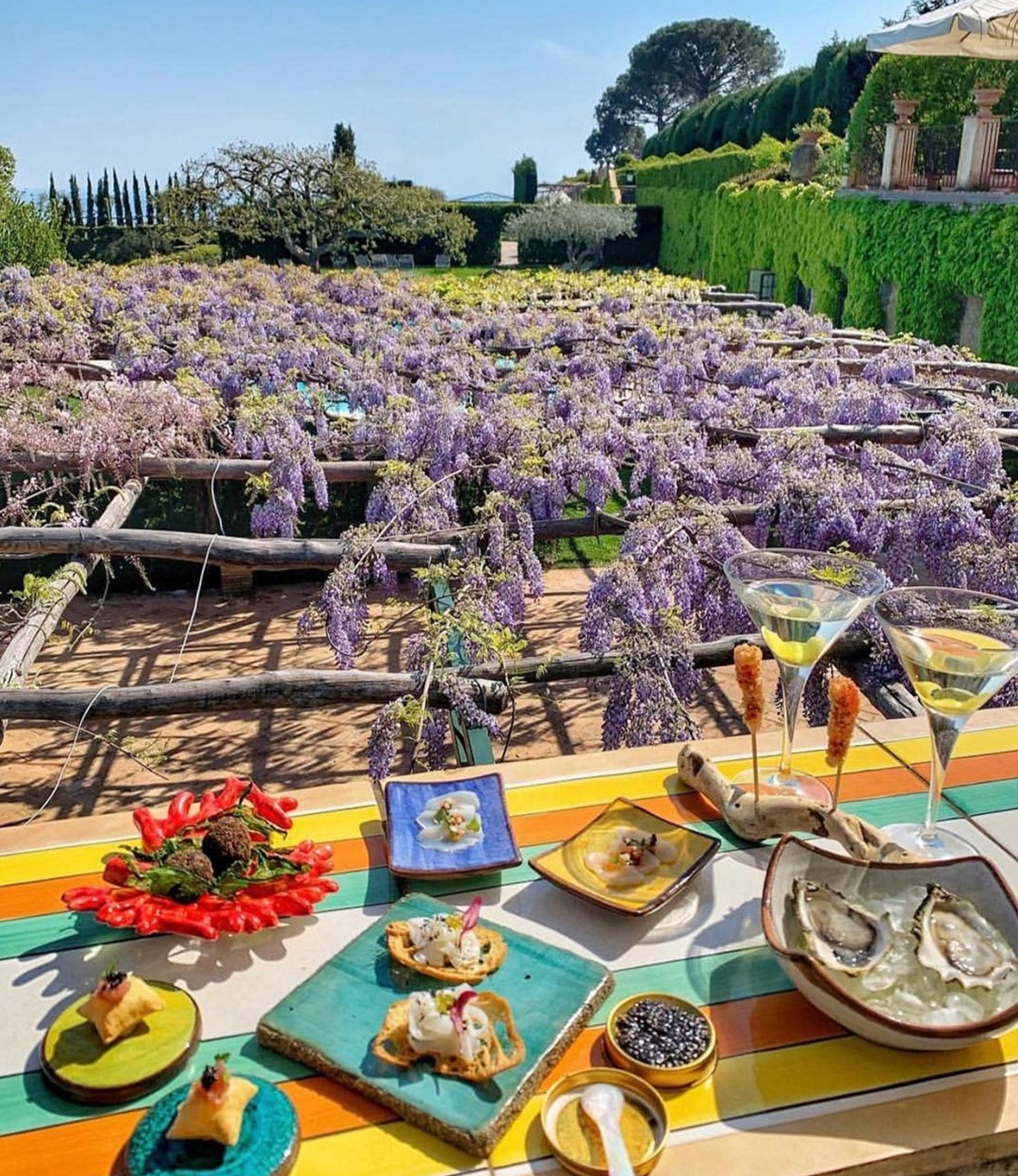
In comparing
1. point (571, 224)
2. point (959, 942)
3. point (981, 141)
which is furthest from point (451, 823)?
point (571, 224)

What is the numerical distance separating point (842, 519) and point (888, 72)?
1819cm

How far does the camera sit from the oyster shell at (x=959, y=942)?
5.19 ft

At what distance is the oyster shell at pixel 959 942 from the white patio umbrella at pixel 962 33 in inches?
623

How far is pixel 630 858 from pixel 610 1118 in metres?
0.58

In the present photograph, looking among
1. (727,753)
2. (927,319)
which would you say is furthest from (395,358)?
(927,319)

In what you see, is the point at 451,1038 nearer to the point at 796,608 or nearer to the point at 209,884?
the point at 209,884

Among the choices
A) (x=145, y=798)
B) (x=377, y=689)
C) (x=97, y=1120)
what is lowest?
(x=145, y=798)

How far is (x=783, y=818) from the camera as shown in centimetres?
201

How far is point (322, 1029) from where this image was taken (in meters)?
1.52

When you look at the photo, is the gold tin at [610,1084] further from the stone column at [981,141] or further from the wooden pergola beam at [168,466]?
the stone column at [981,141]

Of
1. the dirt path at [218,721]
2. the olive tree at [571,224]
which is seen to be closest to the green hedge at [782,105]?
the olive tree at [571,224]

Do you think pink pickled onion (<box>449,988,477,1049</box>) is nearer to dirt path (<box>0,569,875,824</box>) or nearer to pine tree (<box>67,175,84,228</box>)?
dirt path (<box>0,569,875,824</box>)

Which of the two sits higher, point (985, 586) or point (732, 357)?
point (732, 357)

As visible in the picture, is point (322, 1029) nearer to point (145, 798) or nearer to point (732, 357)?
point (145, 798)
